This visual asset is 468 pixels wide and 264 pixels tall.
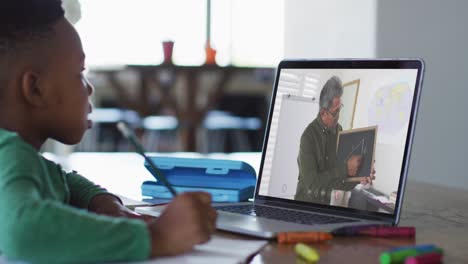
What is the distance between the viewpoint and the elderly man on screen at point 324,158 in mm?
1028

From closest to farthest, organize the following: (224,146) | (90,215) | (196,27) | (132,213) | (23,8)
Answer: (90,215) → (23,8) → (132,213) → (224,146) → (196,27)

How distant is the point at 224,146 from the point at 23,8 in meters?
5.69

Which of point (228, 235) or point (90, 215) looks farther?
point (228, 235)

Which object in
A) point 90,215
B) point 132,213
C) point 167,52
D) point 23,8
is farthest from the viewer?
point 167,52

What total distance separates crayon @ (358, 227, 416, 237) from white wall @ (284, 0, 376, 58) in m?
0.93

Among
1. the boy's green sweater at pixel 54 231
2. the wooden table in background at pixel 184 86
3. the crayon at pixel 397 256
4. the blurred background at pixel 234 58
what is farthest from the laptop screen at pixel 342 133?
the wooden table in background at pixel 184 86

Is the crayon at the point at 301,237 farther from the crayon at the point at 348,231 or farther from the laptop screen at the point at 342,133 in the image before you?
the laptop screen at the point at 342,133

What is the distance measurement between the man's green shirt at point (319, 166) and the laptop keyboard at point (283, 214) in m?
0.04

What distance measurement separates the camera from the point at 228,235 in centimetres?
90

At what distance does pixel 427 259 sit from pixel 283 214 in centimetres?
34

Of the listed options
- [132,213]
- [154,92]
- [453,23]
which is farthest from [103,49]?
[132,213]

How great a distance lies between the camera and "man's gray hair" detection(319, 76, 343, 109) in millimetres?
1081

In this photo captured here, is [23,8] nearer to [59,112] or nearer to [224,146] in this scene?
[59,112]

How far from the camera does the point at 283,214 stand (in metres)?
1.03
